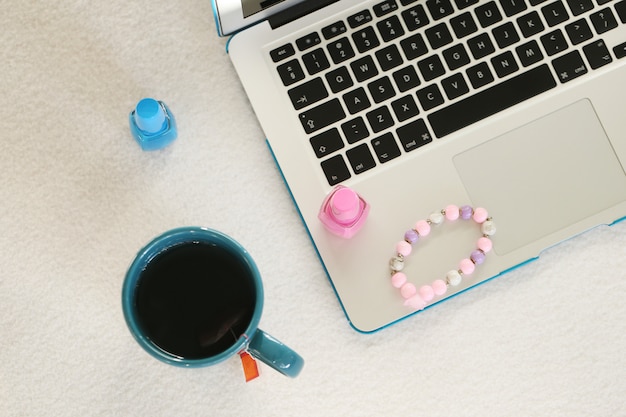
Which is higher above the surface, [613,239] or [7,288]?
[7,288]

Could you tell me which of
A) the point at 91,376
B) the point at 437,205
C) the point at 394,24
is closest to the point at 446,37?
the point at 394,24

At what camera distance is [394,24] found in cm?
63

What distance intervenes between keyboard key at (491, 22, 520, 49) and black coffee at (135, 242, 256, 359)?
303 millimetres

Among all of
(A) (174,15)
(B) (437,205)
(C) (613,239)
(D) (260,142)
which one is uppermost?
(A) (174,15)

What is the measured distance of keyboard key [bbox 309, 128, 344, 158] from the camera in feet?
2.01

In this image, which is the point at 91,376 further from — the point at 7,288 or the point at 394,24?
the point at 394,24

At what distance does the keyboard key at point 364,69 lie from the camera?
0.62 meters

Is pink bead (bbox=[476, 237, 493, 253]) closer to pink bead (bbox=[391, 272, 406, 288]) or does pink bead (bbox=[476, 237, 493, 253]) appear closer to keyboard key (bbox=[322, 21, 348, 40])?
pink bead (bbox=[391, 272, 406, 288])

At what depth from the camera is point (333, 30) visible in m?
0.63

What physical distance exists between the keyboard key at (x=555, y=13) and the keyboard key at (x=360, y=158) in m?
0.20

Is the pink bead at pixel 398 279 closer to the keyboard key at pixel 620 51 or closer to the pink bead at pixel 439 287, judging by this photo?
the pink bead at pixel 439 287

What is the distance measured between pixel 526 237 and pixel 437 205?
83mm

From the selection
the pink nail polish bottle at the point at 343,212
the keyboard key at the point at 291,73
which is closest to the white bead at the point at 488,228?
the pink nail polish bottle at the point at 343,212

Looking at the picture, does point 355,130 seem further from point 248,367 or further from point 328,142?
point 248,367
